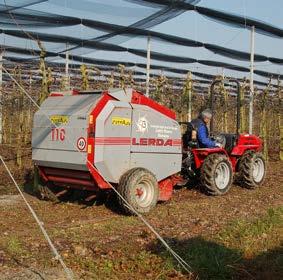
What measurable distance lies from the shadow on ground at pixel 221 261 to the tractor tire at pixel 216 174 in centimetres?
322

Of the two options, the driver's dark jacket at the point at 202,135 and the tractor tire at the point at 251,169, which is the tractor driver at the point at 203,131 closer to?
the driver's dark jacket at the point at 202,135

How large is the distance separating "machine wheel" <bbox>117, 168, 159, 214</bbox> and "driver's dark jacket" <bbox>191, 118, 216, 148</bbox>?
170 centimetres

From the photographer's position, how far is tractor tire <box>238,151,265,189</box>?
10703mm

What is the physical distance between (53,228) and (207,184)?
3.47 meters

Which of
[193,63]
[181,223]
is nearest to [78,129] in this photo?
[181,223]

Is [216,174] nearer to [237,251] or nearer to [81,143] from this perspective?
[81,143]

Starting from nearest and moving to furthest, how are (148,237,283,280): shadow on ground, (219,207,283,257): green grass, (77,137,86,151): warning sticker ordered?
(148,237,283,280): shadow on ground < (219,207,283,257): green grass < (77,137,86,151): warning sticker

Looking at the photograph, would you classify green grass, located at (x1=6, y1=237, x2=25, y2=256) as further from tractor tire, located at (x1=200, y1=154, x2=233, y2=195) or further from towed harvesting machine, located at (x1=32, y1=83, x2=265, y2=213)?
tractor tire, located at (x1=200, y1=154, x2=233, y2=195)

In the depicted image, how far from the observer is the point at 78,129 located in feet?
25.6

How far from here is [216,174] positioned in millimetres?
9883

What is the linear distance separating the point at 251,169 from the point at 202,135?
160 cm

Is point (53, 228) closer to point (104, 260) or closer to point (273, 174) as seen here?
point (104, 260)

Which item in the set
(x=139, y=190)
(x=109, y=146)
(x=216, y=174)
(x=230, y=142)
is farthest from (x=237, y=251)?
(x=230, y=142)

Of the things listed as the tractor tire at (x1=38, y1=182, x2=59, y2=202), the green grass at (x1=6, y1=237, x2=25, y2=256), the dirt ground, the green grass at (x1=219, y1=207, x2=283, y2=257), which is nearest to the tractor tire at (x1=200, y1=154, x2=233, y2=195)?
the dirt ground
